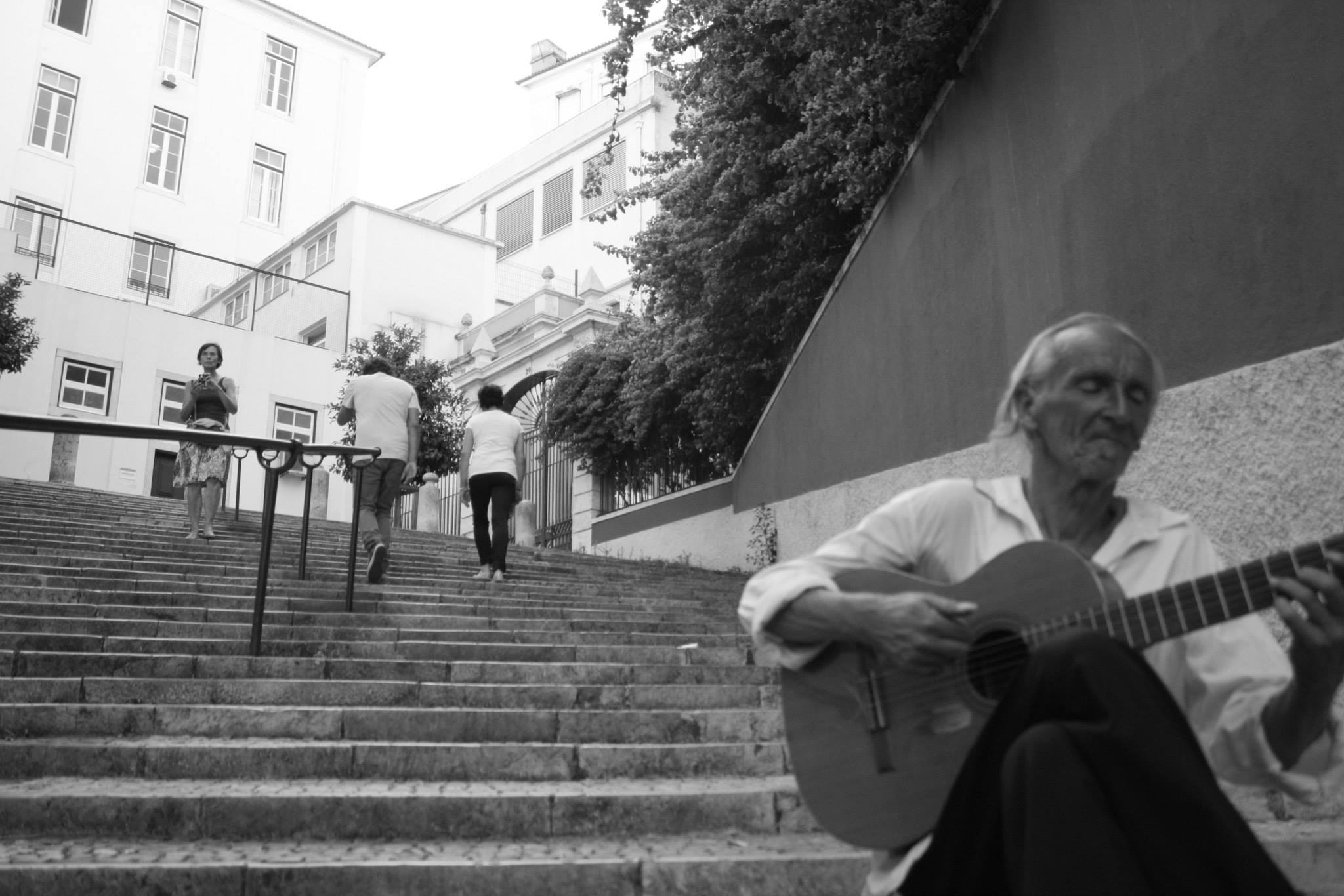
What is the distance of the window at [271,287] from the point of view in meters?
23.5

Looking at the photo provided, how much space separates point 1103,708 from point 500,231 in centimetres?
3294

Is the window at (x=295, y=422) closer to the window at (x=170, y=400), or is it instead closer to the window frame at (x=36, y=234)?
the window at (x=170, y=400)

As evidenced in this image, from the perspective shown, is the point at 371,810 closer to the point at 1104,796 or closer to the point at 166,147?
the point at 1104,796

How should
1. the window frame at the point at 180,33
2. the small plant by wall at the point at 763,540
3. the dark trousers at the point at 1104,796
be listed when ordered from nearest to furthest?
the dark trousers at the point at 1104,796 < the small plant by wall at the point at 763,540 < the window frame at the point at 180,33

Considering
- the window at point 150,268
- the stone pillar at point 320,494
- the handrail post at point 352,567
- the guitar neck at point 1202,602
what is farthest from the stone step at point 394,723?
the window at point 150,268

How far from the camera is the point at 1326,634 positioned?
1.66 m

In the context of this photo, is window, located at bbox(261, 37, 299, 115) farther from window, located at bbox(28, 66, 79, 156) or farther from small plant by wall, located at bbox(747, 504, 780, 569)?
small plant by wall, located at bbox(747, 504, 780, 569)

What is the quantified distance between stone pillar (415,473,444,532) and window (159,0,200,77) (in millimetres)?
15584

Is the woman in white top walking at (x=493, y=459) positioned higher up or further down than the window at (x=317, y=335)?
further down

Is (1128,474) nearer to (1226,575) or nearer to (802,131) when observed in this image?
(1226,575)

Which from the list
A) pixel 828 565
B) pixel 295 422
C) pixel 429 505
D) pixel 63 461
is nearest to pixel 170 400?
pixel 295 422

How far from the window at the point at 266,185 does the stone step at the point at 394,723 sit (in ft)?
89.1

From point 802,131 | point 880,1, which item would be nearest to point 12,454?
point 802,131

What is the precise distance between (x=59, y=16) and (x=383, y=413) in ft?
77.0
